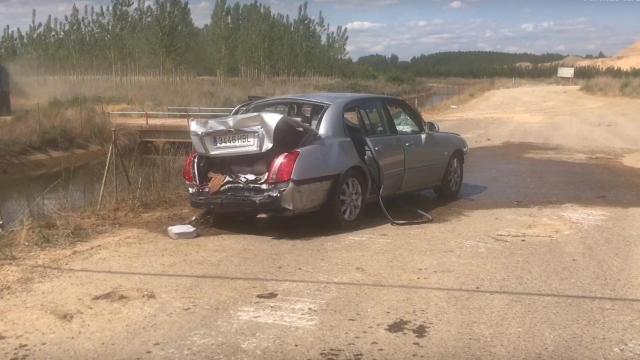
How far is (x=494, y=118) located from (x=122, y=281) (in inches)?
1071

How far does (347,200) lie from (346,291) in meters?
2.41

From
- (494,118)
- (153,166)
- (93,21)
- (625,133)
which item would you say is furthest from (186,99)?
(153,166)

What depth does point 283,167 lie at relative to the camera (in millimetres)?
7047

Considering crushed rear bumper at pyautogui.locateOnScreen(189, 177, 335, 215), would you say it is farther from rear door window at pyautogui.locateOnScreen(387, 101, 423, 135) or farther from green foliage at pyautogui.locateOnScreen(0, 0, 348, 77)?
green foliage at pyautogui.locateOnScreen(0, 0, 348, 77)

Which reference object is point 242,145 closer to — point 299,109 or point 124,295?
point 299,109

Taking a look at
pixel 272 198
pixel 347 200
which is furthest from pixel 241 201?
pixel 347 200

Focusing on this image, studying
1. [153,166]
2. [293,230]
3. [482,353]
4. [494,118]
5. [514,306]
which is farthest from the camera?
[494,118]

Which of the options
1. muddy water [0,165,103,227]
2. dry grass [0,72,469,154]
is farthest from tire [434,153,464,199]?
dry grass [0,72,469,154]

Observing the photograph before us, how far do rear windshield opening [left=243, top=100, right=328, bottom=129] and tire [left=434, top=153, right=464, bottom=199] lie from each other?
8.80 ft

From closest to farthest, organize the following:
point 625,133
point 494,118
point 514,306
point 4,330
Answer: point 4,330 < point 514,306 < point 625,133 < point 494,118

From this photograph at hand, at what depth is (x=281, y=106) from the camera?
26.9ft

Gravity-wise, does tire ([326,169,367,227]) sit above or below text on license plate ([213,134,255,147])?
below

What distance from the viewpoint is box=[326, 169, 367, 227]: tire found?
7.55 m

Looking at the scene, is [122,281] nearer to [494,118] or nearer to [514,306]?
[514,306]
